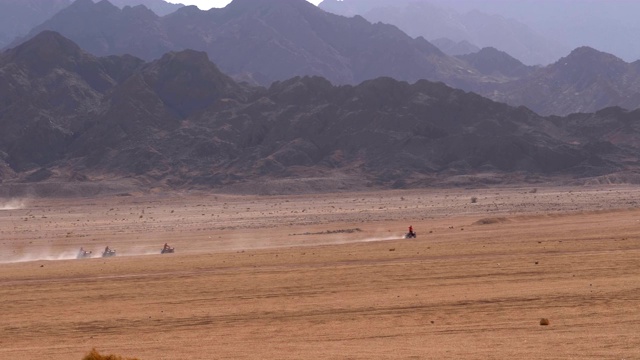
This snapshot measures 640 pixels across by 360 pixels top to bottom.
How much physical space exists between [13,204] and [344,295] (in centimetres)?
10316

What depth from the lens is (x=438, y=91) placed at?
16650cm

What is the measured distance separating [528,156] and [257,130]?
4519cm

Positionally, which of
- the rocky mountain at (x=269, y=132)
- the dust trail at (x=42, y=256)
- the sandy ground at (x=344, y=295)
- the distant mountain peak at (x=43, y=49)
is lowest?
the dust trail at (x=42, y=256)

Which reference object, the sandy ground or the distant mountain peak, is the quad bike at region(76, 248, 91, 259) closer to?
the sandy ground

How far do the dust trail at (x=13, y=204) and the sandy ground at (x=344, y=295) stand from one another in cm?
5655

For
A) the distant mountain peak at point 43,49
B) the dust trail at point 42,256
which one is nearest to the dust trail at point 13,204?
the distant mountain peak at point 43,49

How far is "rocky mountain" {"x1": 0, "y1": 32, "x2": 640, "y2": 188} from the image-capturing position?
148m

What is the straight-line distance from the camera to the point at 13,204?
424 ft

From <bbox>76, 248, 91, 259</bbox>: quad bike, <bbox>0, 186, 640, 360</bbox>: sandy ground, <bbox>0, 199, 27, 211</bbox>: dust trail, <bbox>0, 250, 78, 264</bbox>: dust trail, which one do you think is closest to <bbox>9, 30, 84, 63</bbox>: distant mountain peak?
<bbox>0, 199, 27, 211</bbox>: dust trail

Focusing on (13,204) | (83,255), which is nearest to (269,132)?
(13,204)

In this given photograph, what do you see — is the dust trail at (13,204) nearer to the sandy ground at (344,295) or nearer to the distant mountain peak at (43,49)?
the distant mountain peak at (43,49)

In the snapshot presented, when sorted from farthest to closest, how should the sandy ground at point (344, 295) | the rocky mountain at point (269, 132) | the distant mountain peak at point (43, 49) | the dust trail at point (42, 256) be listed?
the distant mountain peak at point (43, 49), the rocky mountain at point (269, 132), the dust trail at point (42, 256), the sandy ground at point (344, 295)

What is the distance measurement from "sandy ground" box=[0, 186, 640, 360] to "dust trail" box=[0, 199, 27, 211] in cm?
5655

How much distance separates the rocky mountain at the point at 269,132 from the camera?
148 metres
